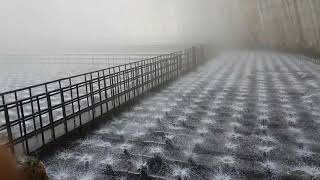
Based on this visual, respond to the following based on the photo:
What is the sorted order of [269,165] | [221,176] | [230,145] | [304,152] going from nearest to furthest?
[221,176]
[269,165]
[304,152]
[230,145]

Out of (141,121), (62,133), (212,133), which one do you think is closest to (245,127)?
(212,133)

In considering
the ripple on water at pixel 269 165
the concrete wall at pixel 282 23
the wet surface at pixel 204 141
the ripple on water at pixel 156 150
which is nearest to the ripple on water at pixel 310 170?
the wet surface at pixel 204 141

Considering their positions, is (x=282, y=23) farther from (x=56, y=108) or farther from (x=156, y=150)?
(x=56, y=108)

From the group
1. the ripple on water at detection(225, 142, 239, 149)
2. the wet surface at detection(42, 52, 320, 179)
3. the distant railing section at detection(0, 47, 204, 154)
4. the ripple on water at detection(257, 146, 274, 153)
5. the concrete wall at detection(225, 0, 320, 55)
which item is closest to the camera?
the wet surface at detection(42, 52, 320, 179)

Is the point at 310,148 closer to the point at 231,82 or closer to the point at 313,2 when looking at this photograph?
the point at 231,82

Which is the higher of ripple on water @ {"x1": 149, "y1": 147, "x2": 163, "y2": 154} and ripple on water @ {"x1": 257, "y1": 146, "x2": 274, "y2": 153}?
ripple on water @ {"x1": 149, "y1": 147, "x2": 163, "y2": 154}

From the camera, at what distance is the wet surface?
5832 mm

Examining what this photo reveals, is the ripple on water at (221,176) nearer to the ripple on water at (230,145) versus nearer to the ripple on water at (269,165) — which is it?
the ripple on water at (269,165)

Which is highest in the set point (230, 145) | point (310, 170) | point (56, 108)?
point (56, 108)

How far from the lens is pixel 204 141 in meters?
7.36

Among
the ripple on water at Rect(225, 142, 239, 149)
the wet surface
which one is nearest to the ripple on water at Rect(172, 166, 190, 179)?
the wet surface

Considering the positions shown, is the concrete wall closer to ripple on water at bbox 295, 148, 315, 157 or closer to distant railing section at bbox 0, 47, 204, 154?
distant railing section at bbox 0, 47, 204, 154

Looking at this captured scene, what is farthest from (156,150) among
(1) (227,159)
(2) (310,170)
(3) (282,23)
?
(3) (282,23)

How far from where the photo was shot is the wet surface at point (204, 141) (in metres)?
5.83
